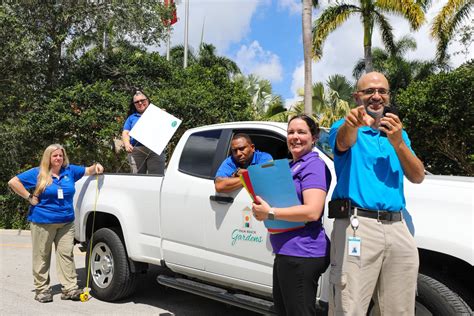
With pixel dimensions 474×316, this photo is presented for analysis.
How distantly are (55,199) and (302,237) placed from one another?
141 inches

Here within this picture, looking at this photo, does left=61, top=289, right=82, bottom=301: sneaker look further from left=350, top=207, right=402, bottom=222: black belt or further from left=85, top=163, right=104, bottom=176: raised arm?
left=350, top=207, right=402, bottom=222: black belt

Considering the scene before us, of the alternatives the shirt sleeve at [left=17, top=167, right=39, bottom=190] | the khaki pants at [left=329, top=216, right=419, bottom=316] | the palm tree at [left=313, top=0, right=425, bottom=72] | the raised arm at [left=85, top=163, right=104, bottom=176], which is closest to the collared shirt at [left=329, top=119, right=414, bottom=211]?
the khaki pants at [left=329, top=216, right=419, bottom=316]

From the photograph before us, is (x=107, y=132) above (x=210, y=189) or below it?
above

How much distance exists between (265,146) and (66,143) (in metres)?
8.94

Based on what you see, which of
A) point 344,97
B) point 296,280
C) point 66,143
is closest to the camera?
point 296,280

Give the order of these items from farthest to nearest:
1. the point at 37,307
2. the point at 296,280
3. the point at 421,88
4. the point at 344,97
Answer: the point at 344,97
the point at 421,88
the point at 37,307
the point at 296,280

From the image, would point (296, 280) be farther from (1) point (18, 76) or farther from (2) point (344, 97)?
(2) point (344, 97)

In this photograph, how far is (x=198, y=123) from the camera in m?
12.2

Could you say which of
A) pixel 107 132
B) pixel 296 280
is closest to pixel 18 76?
pixel 107 132

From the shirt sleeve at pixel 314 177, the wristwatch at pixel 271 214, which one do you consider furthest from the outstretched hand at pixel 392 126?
the wristwatch at pixel 271 214

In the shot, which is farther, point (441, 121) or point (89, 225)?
point (441, 121)

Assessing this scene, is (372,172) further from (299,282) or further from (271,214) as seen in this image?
(299,282)

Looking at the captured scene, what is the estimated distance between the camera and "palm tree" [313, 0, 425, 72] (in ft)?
56.6

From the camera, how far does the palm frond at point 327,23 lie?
18.9 metres
